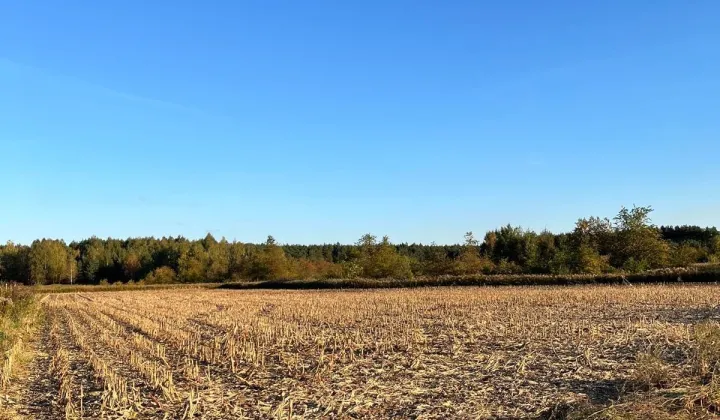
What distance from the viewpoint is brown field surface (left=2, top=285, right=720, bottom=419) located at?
896 centimetres

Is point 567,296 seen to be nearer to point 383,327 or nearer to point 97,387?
point 383,327

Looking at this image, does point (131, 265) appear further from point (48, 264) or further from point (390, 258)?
point (390, 258)

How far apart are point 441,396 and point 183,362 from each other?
7296 mm

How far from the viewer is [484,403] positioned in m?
8.86

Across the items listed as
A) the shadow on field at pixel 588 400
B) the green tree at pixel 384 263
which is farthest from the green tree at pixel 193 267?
the shadow on field at pixel 588 400

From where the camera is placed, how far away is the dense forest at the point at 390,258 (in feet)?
202

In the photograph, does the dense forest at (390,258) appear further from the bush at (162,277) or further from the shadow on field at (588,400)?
the shadow on field at (588,400)

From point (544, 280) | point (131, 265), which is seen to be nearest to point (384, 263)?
point (544, 280)

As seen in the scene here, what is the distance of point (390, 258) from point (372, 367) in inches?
2440

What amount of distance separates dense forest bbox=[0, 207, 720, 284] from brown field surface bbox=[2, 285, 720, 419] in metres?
42.5

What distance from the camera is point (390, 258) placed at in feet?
243

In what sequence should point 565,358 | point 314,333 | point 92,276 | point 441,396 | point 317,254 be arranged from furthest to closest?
1. point 317,254
2. point 92,276
3. point 314,333
4. point 565,358
5. point 441,396

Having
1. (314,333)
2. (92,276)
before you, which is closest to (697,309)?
(314,333)

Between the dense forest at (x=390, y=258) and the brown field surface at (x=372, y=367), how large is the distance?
42502 mm
